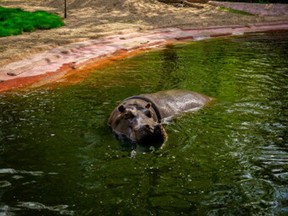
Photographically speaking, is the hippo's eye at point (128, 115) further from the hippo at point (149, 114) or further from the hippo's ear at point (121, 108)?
the hippo's ear at point (121, 108)

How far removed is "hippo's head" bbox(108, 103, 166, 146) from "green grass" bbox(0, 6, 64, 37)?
1003 cm

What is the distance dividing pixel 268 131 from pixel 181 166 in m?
2.13

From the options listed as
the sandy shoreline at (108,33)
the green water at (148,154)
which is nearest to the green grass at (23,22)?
the sandy shoreline at (108,33)

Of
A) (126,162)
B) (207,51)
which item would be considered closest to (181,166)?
(126,162)

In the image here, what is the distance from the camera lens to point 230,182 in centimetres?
568

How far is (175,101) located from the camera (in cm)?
891

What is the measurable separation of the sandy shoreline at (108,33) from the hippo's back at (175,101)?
12.0 feet

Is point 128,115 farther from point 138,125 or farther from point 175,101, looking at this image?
point 175,101

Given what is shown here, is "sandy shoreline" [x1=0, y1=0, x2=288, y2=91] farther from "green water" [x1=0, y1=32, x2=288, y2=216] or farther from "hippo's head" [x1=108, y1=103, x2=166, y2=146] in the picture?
"hippo's head" [x1=108, y1=103, x2=166, y2=146]

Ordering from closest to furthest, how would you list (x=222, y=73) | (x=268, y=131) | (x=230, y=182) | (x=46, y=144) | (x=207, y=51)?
(x=230, y=182) < (x=46, y=144) < (x=268, y=131) < (x=222, y=73) < (x=207, y=51)

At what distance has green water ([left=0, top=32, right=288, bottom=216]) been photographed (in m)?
5.18

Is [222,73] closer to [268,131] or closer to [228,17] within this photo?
[268,131]

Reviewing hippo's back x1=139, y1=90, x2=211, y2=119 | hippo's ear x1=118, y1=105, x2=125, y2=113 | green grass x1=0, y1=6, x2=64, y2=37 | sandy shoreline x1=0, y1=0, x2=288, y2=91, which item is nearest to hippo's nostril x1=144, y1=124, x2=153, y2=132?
hippo's ear x1=118, y1=105, x2=125, y2=113

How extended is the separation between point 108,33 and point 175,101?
8489mm
